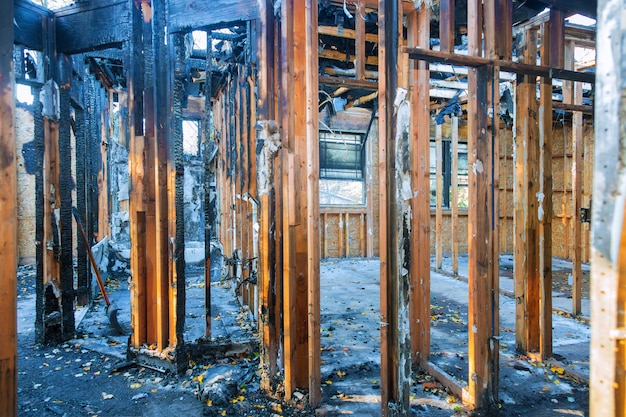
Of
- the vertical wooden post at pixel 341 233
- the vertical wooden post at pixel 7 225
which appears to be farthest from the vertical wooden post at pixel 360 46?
the vertical wooden post at pixel 341 233

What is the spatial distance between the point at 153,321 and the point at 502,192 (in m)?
10.6

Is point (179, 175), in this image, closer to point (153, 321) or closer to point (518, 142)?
point (153, 321)

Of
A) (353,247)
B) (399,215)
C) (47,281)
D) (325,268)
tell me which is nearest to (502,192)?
(353,247)

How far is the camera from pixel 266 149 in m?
3.12

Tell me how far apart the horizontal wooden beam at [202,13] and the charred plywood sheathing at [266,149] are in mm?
1323

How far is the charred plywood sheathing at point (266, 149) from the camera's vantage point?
10.1 ft

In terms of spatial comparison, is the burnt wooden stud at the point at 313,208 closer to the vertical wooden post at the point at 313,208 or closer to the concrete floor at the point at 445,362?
the vertical wooden post at the point at 313,208

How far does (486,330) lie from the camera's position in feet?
9.05

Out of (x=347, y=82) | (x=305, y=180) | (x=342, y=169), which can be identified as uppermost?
(x=347, y=82)

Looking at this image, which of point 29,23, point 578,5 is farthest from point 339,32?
point 29,23

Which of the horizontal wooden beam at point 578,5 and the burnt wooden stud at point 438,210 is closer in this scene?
the horizontal wooden beam at point 578,5

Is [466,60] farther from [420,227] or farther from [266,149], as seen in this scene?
[266,149]

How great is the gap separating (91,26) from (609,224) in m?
5.04

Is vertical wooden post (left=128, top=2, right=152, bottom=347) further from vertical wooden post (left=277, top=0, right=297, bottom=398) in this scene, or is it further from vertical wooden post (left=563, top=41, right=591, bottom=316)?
vertical wooden post (left=563, top=41, right=591, bottom=316)
